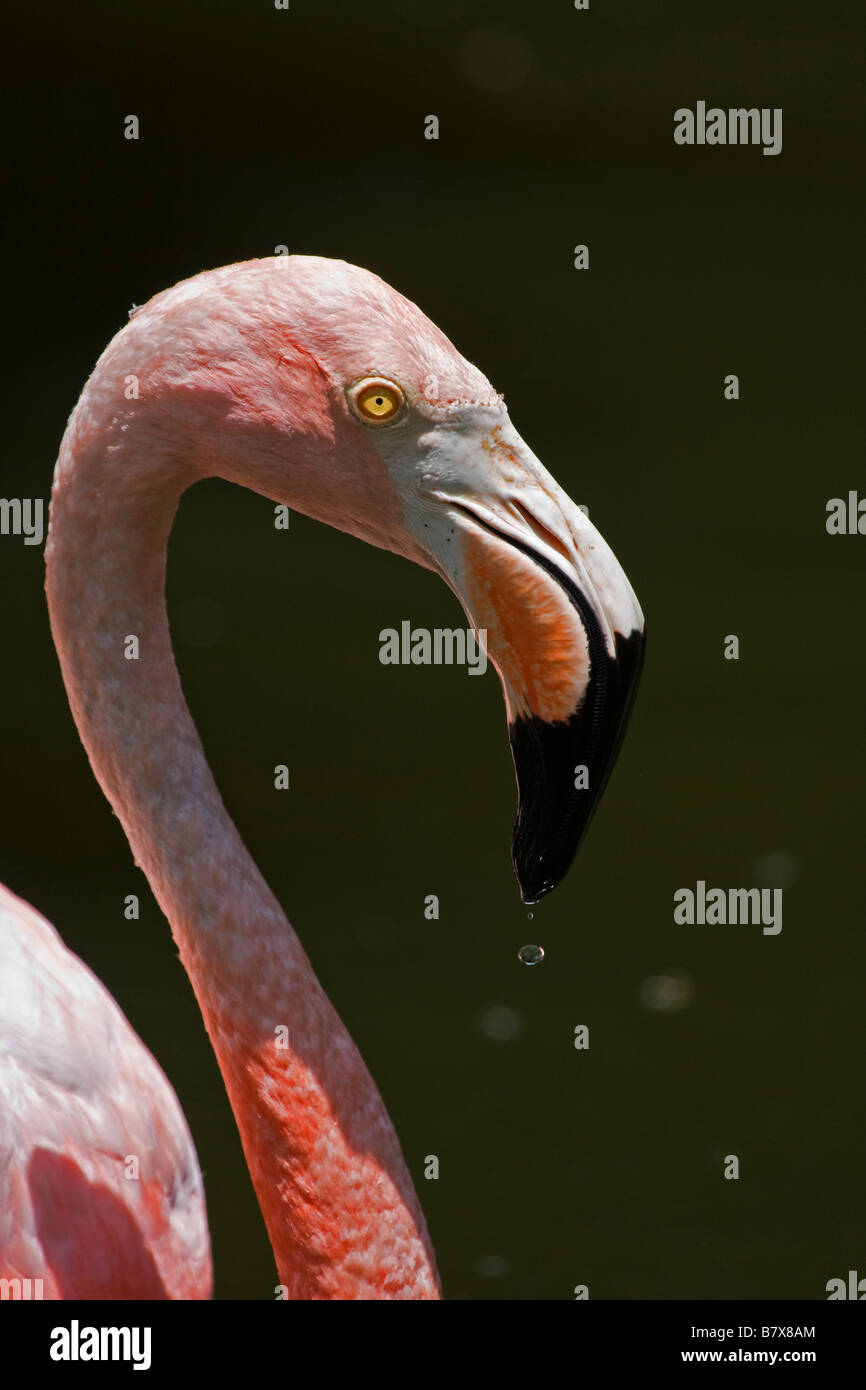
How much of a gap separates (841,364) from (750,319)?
383 mm

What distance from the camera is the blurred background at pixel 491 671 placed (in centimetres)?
354

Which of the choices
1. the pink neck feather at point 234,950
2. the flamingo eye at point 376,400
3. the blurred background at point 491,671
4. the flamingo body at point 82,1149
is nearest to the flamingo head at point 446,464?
the flamingo eye at point 376,400

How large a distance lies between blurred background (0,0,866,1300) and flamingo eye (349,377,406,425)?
6.68 feet

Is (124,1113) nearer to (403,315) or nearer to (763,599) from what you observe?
(403,315)

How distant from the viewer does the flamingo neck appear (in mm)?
2117

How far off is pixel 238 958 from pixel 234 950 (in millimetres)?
13

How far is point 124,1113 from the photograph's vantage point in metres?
2.44

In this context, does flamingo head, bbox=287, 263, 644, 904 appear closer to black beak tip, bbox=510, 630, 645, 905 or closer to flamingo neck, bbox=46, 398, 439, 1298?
black beak tip, bbox=510, 630, 645, 905

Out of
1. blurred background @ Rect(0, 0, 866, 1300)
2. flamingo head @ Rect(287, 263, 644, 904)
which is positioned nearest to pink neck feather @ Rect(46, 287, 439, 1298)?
flamingo head @ Rect(287, 263, 644, 904)

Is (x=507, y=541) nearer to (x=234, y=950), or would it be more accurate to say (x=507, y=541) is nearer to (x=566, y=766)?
(x=566, y=766)

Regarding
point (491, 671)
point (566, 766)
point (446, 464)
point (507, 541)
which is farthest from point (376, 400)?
point (491, 671)

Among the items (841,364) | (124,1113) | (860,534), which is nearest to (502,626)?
(124,1113)

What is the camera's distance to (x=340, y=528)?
6.66ft

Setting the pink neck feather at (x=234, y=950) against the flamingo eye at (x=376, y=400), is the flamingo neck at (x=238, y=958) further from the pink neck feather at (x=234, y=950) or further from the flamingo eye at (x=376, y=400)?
the flamingo eye at (x=376, y=400)
